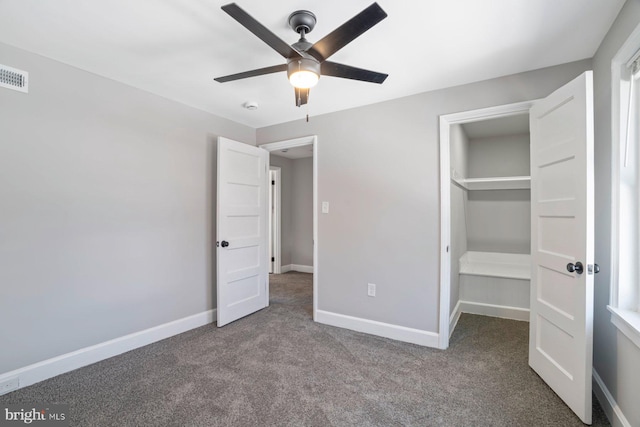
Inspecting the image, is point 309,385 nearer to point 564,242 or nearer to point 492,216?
point 564,242

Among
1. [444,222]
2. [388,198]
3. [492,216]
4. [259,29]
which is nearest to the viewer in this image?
[259,29]

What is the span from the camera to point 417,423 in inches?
66.3

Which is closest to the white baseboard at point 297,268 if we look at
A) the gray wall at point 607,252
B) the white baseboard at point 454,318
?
the white baseboard at point 454,318

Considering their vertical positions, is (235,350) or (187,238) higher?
(187,238)

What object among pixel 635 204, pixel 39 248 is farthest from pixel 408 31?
pixel 39 248

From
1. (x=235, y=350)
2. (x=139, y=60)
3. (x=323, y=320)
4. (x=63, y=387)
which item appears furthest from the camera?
(x=323, y=320)

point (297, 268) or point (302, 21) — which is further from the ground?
point (302, 21)

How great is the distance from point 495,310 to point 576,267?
1.93 metres

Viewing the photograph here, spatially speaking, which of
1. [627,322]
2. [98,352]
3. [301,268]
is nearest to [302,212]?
[301,268]

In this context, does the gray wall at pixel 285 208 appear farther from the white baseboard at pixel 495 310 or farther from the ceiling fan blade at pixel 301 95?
the ceiling fan blade at pixel 301 95

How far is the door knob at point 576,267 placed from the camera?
5.54ft

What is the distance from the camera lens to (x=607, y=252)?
1.79 meters

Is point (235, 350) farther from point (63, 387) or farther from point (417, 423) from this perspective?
point (417, 423)

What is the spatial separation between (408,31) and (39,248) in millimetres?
2961
